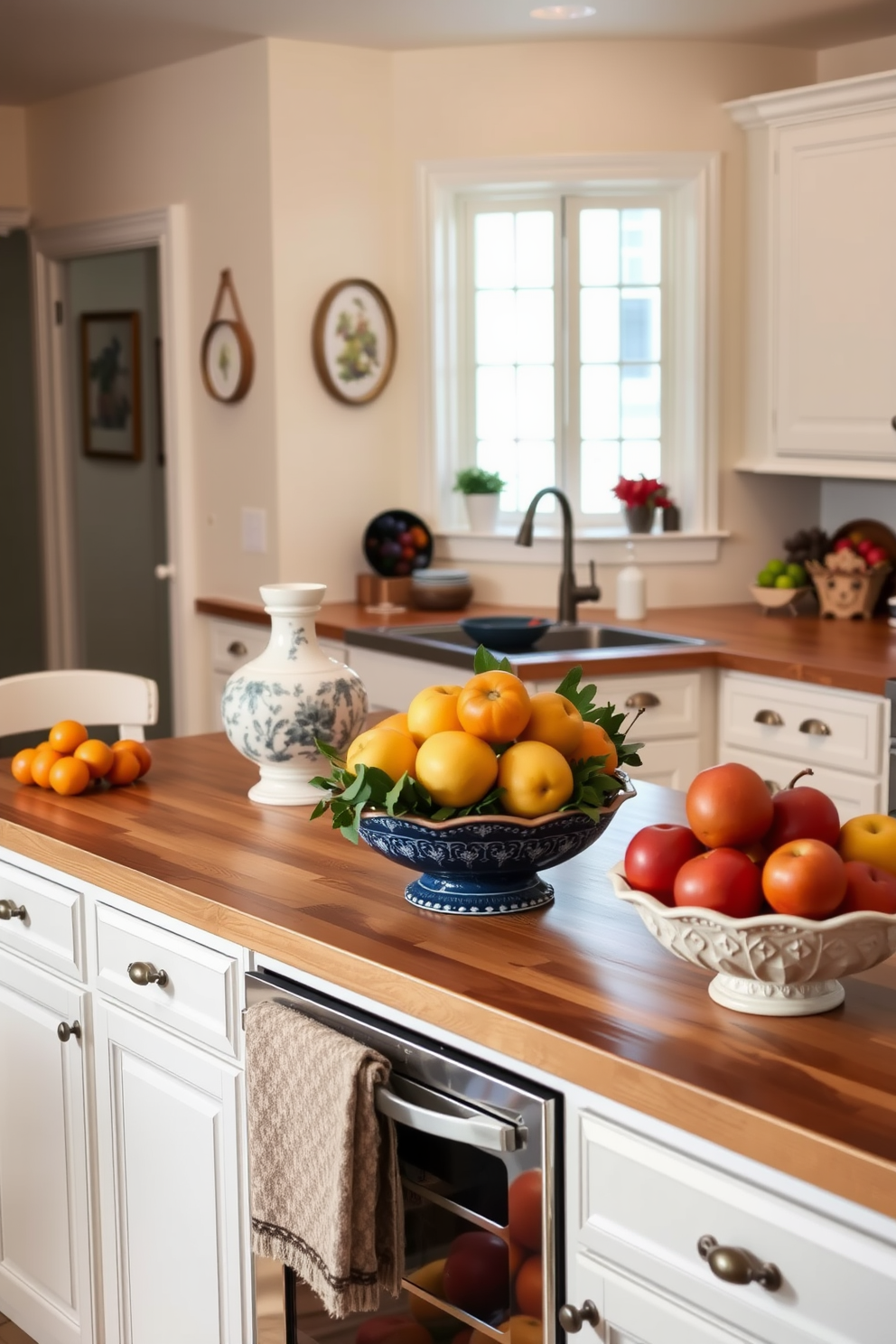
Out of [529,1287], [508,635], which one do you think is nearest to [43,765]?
[529,1287]

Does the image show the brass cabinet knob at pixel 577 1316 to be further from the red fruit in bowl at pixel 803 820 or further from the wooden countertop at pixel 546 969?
the red fruit in bowl at pixel 803 820

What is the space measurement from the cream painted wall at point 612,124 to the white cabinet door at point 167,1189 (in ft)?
8.80

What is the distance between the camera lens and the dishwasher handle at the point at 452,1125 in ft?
4.75

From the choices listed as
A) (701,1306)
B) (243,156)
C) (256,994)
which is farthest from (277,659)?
(243,156)

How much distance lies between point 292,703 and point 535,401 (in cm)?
259

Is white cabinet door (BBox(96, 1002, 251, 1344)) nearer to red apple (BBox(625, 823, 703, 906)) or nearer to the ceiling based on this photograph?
red apple (BBox(625, 823, 703, 906))

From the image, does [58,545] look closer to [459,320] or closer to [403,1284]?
[459,320]

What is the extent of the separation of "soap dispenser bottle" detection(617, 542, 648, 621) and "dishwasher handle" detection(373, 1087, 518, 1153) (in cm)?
279

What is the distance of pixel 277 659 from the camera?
2.27m

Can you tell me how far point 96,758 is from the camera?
239cm

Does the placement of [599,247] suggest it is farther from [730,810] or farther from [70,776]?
[730,810]

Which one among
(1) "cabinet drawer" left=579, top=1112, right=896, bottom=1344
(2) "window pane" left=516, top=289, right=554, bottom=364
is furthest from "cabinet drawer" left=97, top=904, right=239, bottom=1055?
(2) "window pane" left=516, top=289, right=554, bottom=364

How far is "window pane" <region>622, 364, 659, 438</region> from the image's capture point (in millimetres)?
4555

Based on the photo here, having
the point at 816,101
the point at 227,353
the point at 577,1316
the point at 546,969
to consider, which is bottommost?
the point at 577,1316
